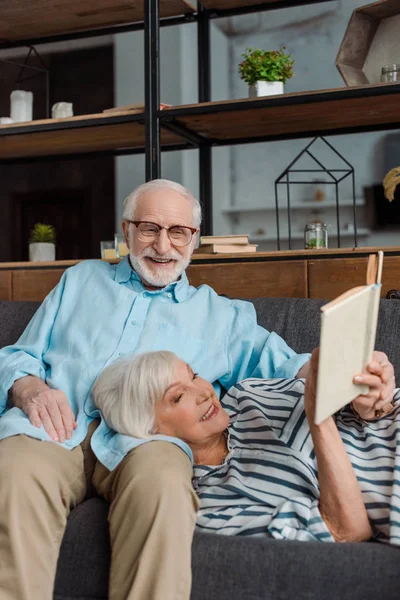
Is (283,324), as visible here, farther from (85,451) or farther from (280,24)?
(280,24)

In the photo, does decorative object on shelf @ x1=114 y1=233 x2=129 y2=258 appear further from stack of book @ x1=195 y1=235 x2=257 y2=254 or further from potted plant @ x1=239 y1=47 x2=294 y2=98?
potted plant @ x1=239 y1=47 x2=294 y2=98

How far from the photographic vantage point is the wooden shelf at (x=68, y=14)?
3220 millimetres

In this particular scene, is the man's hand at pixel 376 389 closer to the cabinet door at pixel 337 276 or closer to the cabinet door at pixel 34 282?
the cabinet door at pixel 337 276

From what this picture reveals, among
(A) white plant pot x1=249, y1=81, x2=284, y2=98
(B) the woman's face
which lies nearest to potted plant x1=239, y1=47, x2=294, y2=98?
(A) white plant pot x1=249, y1=81, x2=284, y2=98

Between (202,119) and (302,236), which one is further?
(302,236)

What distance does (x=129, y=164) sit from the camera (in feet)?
19.7

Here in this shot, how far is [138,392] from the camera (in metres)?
1.63

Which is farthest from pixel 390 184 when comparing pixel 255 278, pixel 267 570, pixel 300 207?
pixel 300 207

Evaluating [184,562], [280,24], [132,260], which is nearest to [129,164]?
[280,24]

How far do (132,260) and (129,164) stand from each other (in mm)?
3975

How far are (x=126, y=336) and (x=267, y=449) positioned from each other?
58 centimetres

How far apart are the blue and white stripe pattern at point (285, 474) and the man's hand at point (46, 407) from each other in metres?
0.34

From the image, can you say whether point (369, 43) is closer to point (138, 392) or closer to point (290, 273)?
point (290, 273)

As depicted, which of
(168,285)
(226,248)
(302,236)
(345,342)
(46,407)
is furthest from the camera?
(302,236)
